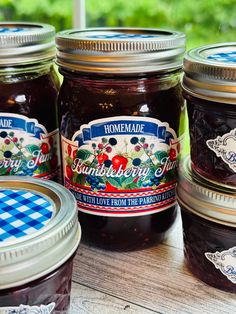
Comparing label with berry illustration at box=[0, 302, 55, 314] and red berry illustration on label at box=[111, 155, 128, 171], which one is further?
red berry illustration on label at box=[111, 155, 128, 171]

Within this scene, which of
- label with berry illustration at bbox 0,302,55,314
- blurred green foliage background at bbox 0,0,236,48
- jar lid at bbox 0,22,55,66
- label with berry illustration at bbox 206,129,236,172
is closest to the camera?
label with berry illustration at bbox 0,302,55,314

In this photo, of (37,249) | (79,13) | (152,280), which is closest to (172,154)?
(152,280)

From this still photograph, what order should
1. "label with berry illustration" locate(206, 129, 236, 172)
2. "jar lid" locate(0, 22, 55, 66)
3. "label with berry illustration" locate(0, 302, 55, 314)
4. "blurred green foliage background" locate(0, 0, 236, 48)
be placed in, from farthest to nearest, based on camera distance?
1. "blurred green foliage background" locate(0, 0, 236, 48)
2. "jar lid" locate(0, 22, 55, 66)
3. "label with berry illustration" locate(206, 129, 236, 172)
4. "label with berry illustration" locate(0, 302, 55, 314)

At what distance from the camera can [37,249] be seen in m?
0.58

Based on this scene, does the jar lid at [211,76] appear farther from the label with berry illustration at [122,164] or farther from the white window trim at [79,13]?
the white window trim at [79,13]

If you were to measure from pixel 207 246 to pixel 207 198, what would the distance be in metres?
0.07

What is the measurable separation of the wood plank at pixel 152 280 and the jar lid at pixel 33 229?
0.49 feet

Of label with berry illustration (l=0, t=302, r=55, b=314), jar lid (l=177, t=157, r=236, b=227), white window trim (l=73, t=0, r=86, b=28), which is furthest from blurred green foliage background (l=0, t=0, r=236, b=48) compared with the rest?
label with berry illustration (l=0, t=302, r=55, b=314)

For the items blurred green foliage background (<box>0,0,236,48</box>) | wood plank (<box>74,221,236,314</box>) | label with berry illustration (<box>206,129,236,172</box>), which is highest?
blurred green foliage background (<box>0,0,236,48</box>)

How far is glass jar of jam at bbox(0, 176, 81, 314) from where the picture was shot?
569 millimetres

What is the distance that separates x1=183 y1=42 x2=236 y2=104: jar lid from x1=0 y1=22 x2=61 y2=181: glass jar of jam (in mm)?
232

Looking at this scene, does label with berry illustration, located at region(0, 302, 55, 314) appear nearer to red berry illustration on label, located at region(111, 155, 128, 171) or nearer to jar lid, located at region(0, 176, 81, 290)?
jar lid, located at region(0, 176, 81, 290)

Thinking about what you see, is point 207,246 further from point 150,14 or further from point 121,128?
point 150,14

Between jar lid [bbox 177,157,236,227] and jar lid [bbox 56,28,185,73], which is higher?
jar lid [bbox 56,28,185,73]
